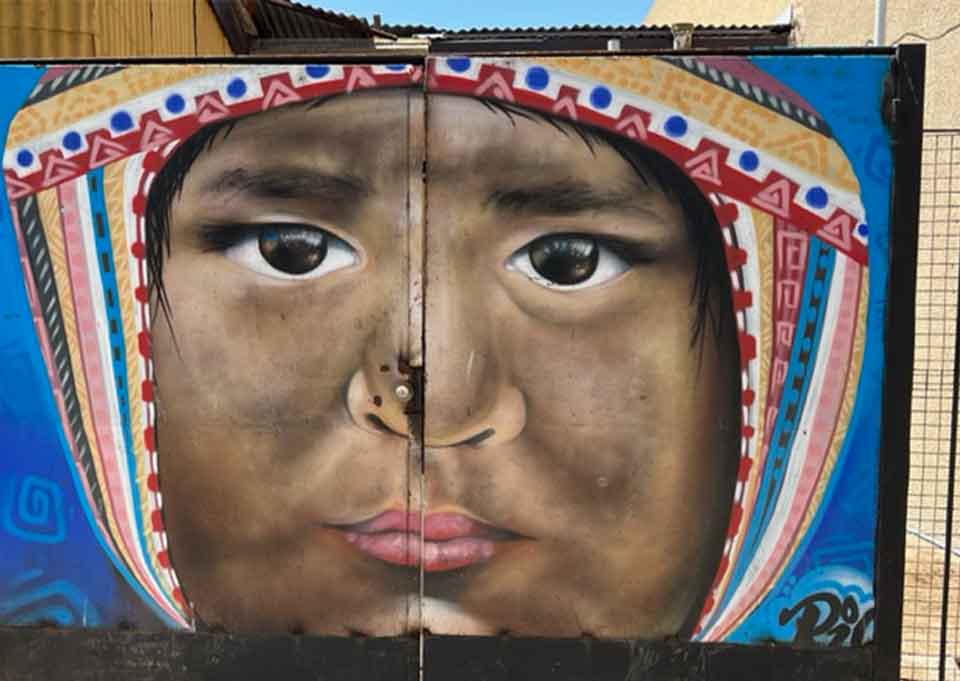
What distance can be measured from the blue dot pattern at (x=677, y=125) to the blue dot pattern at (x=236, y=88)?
5.09 ft

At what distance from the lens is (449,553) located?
9.66 ft

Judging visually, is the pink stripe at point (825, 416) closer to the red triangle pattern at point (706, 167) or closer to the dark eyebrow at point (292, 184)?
the red triangle pattern at point (706, 167)

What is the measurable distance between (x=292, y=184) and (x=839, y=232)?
1999mm

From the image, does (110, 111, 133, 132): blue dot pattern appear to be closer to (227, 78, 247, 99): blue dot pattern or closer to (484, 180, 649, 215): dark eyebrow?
(227, 78, 247, 99): blue dot pattern

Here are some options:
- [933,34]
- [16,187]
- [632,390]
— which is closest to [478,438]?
[632,390]

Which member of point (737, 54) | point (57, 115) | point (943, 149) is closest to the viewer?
point (737, 54)

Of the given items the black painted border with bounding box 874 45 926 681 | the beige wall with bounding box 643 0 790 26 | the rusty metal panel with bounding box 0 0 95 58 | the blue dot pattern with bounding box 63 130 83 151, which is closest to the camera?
the black painted border with bounding box 874 45 926 681

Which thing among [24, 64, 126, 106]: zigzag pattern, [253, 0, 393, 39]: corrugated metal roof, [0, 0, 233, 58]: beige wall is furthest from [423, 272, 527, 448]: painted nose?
[253, 0, 393, 39]: corrugated metal roof

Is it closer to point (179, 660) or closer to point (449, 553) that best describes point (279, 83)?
point (449, 553)

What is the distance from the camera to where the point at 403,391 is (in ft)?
9.40

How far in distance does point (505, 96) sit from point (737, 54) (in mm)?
833

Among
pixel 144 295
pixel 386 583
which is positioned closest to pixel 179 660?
pixel 386 583

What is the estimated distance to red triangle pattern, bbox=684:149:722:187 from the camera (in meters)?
2.76

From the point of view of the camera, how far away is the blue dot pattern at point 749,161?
2.75 metres
